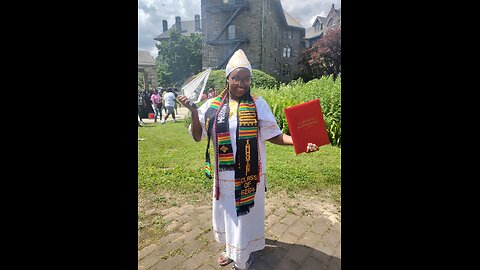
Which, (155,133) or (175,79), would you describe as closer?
(175,79)

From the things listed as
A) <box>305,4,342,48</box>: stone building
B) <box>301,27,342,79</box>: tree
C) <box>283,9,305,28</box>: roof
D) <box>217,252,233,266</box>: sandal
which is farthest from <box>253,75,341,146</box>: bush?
<box>217,252,233,266</box>: sandal

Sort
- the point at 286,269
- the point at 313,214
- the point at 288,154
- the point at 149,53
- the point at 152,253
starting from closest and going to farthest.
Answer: the point at 149,53 → the point at 286,269 → the point at 152,253 → the point at 313,214 → the point at 288,154

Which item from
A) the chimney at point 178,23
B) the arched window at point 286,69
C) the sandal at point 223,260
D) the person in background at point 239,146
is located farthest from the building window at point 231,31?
the sandal at point 223,260

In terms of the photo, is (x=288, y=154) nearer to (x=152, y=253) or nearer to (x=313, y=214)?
(x=313, y=214)

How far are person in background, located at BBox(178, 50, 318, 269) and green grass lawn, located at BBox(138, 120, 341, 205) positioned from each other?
1522 mm

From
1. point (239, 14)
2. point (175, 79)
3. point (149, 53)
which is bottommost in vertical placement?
point (175, 79)

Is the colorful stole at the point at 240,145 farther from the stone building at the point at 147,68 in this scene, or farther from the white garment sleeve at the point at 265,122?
the stone building at the point at 147,68

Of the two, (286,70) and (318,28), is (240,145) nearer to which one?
(286,70)

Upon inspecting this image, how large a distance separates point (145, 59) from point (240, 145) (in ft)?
2.93

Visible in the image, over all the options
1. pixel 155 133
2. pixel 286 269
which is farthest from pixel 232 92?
pixel 155 133

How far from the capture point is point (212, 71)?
2064 mm

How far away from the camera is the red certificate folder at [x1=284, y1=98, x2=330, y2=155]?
1.87 m

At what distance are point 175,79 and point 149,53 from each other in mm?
264
